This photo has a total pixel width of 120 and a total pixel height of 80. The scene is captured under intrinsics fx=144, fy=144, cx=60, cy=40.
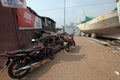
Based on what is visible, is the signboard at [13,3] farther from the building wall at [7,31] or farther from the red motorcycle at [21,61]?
the red motorcycle at [21,61]

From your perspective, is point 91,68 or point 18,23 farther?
point 18,23

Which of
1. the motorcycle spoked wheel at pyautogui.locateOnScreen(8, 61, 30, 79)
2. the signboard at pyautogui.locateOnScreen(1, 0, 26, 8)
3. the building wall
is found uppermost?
the signboard at pyautogui.locateOnScreen(1, 0, 26, 8)

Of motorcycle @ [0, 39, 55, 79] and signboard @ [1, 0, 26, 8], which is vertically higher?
signboard @ [1, 0, 26, 8]

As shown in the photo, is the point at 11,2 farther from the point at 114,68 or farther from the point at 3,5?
the point at 114,68

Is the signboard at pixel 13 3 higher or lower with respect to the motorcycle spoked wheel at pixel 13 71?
higher

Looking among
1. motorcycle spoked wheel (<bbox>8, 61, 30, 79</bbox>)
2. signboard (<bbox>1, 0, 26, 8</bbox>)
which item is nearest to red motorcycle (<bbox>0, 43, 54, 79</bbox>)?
motorcycle spoked wheel (<bbox>8, 61, 30, 79</bbox>)

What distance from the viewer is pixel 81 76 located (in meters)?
4.18

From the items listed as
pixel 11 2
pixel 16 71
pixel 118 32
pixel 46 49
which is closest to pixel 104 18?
pixel 118 32

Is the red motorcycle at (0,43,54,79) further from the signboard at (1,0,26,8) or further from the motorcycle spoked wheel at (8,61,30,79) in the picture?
the signboard at (1,0,26,8)

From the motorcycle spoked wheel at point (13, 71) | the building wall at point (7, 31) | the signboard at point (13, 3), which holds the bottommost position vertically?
the motorcycle spoked wheel at point (13, 71)

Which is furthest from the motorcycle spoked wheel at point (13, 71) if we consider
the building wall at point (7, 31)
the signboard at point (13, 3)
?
the signboard at point (13, 3)

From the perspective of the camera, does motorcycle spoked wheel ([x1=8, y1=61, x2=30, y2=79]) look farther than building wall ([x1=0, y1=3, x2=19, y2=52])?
No

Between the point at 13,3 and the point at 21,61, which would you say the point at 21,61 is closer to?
the point at 21,61

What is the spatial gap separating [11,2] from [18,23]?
3.71 ft
